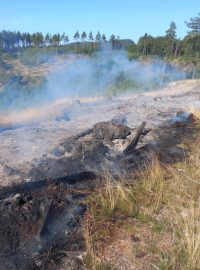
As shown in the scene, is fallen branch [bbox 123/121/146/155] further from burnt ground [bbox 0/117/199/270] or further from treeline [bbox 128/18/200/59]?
treeline [bbox 128/18/200/59]

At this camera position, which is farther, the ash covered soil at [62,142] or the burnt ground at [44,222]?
the ash covered soil at [62,142]

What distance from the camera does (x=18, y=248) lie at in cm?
411

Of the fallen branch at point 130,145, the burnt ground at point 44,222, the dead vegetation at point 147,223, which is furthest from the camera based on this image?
the fallen branch at point 130,145

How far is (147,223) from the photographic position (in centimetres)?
461

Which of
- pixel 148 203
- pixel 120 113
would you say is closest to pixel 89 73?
pixel 120 113

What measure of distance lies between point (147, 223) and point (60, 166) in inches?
91.3

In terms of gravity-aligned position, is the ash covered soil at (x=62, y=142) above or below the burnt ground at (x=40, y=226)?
below

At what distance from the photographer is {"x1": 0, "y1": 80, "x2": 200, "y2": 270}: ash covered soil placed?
13.7 ft

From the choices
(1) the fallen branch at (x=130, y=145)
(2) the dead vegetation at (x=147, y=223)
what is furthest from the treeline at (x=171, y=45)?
(2) the dead vegetation at (x=147, y=223)

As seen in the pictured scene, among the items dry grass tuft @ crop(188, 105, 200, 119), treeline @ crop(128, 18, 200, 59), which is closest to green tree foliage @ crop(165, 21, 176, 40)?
treeline @ crop(128, 18, 200, 59)

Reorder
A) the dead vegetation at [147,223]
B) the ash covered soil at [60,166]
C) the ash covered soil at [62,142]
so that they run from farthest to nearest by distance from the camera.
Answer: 1. the ash covered soil at [62,142]
2. the ash covered soil at [60,166]
3. the dead vegetation at [147,223]

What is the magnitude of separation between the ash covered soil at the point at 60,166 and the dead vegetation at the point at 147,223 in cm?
23

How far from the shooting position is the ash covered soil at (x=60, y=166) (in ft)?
13.7

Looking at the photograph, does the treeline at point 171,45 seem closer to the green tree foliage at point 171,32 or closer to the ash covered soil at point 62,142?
the green tree foliage at point 171,32
